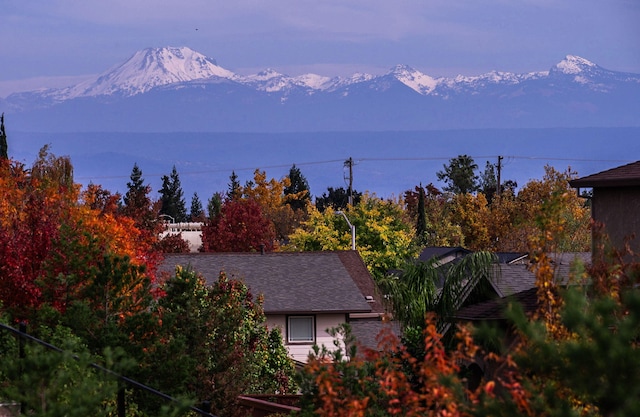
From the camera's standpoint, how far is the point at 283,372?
113 feet

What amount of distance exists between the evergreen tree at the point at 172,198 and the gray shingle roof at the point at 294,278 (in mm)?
92808

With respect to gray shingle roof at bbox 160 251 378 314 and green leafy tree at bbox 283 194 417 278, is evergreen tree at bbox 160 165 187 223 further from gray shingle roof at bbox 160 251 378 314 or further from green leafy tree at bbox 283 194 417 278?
gray shingle roof at bbox 160 251 378 314

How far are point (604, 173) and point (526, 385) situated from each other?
15.6 meters

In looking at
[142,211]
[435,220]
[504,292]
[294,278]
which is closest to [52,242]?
[504,292]

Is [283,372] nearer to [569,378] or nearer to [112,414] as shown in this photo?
[112,414]

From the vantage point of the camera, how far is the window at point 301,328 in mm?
43188

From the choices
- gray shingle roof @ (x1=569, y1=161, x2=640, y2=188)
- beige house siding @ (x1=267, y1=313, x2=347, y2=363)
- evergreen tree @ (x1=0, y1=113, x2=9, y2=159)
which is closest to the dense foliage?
beige house siding @ (x1=267, y1=313, x2=347, y2=363)

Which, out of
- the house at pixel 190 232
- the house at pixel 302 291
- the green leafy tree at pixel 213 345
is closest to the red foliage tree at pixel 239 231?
the house at pixel 302 291

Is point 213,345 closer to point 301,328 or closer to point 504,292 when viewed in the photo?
point 504,292

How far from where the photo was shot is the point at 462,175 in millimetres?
143000

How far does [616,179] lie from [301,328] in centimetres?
2278

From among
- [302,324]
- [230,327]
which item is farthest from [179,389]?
[302,324]

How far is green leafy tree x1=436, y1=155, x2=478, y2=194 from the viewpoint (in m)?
143

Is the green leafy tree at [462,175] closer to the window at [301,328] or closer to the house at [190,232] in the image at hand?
the house at [190,232]
